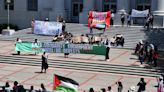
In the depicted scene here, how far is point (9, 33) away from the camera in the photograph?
43.8 meters

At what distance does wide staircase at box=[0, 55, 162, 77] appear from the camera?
28.3 meters

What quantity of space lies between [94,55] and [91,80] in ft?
22.3

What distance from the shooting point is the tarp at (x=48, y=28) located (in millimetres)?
40969

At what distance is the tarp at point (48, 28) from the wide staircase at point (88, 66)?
9.27 meters

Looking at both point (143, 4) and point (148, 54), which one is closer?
point (148, 54)

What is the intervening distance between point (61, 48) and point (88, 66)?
11.2 ft

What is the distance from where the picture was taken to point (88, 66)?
2988 centimetres

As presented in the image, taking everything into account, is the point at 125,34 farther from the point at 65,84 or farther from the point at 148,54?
the point at 65,84

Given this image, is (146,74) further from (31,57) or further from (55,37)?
(55,37)

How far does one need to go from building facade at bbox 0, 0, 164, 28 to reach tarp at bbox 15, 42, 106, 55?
12345 millimetres

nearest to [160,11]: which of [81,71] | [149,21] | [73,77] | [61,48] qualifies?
[149,21]

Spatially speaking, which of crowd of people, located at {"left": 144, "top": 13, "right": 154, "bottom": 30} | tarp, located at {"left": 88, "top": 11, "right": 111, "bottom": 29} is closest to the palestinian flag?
tarp, located at {"left": 88, "top": 11, "right": 111, "bottom": 29}

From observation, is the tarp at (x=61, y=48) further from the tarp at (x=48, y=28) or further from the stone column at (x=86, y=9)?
the stone column at (x=86, y=9)

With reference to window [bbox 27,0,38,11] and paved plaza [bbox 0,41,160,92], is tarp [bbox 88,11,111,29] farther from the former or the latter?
window [bbox 27,0,38,11]
